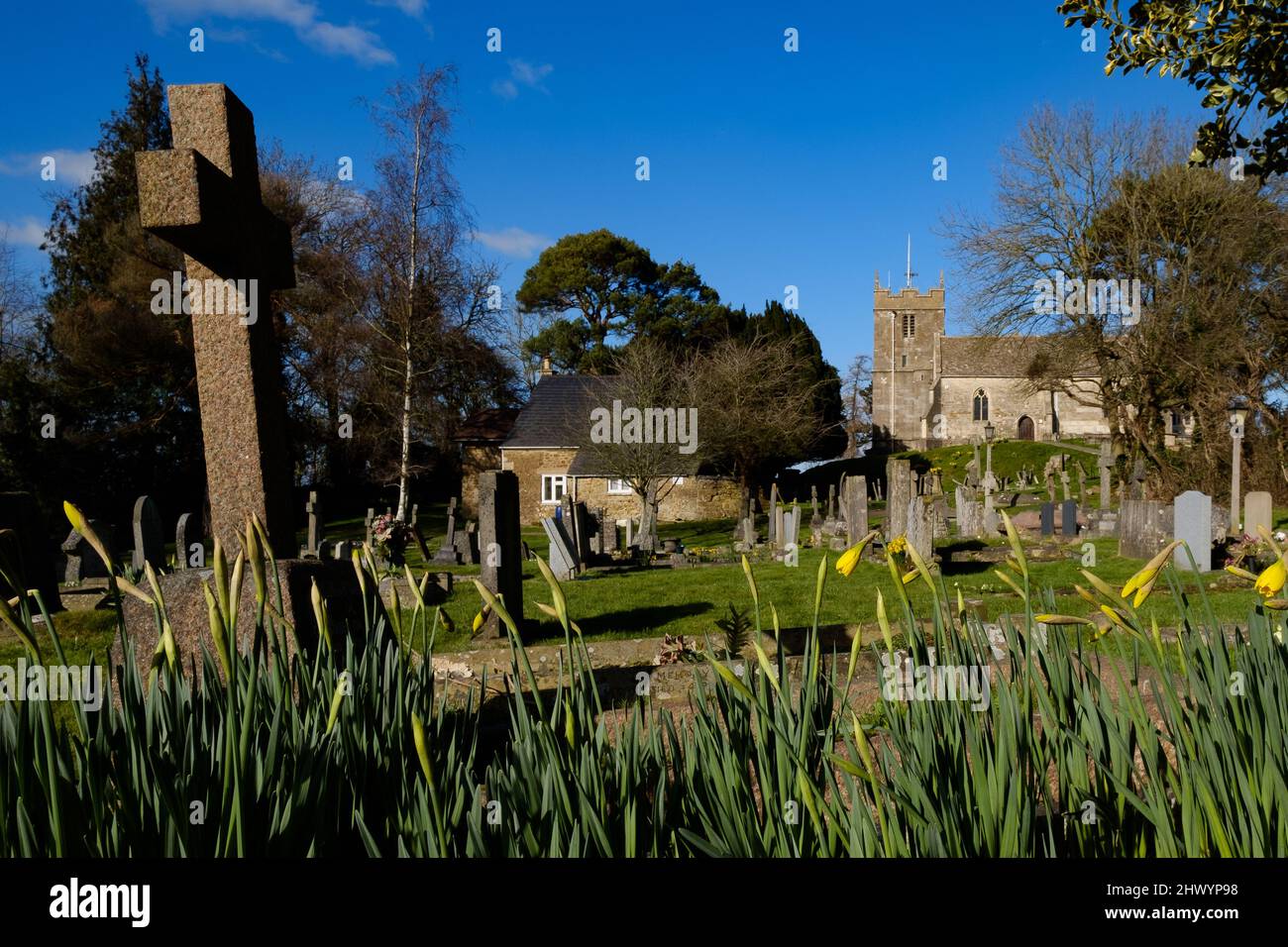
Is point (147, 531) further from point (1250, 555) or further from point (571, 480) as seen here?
point (571, 480)

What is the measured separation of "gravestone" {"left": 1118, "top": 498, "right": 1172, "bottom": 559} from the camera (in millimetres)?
14391

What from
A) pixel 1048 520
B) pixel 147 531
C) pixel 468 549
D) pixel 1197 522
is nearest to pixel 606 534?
pixel 468 549

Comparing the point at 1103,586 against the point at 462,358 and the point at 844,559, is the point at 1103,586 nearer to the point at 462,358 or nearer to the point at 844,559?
the point at 844,559

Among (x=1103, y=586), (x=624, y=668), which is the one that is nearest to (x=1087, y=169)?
(x=624, y=668)

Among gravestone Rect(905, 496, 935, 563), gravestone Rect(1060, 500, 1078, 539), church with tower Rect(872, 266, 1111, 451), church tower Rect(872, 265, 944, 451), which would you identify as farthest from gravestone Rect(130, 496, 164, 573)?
church tower Rect(872, 265, 944, 451)

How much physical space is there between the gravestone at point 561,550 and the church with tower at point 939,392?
47.1 meters

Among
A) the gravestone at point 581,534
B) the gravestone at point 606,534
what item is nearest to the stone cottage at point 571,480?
the gravestone at point 606,534

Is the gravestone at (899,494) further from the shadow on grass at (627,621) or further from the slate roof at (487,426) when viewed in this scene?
the slate roof at (487,426)

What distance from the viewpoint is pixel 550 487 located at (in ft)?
129

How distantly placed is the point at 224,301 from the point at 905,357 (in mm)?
73864

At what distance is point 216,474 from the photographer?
5223 millimetres

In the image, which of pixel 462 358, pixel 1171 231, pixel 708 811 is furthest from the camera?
pixel 462 358

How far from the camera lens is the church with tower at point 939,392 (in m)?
64.8
